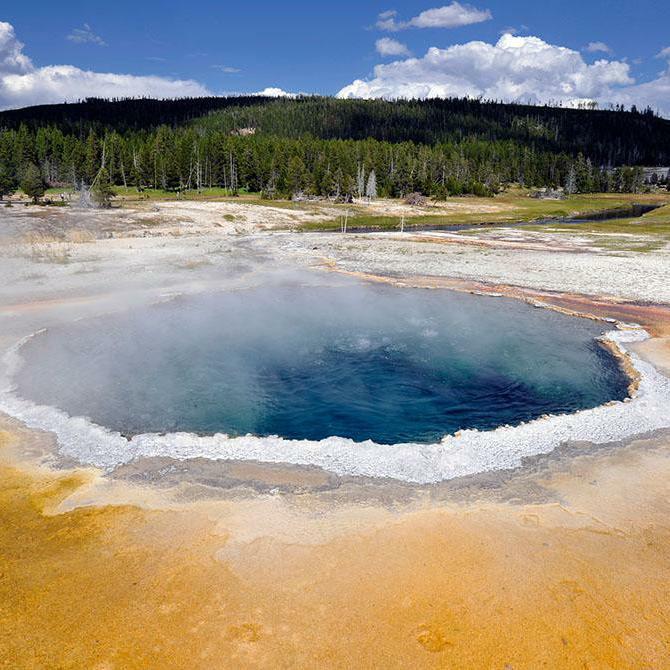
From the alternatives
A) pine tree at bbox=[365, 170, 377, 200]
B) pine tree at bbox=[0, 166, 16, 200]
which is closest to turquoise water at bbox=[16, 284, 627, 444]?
pine tree at bbox=[0, 166, 16, 200]

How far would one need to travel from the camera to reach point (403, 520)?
8.23 m

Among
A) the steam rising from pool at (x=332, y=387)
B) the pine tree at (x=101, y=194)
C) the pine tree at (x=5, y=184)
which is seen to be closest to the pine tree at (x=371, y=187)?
the pine tree at (x=101, y=194)

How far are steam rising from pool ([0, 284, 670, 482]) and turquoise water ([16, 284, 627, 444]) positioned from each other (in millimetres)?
61

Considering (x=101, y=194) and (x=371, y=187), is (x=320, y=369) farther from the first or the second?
(x=371, y=187)

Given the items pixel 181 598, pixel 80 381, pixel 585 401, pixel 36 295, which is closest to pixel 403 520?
pixel 181 598

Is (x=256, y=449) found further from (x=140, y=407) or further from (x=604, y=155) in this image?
(x=604, y=155)

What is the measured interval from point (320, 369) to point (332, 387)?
4.41 ft

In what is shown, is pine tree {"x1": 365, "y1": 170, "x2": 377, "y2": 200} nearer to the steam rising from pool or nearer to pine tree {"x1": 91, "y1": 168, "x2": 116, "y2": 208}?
pine tree {"x1": 91, "y1": 168, "x2": 116, "y2": 208}

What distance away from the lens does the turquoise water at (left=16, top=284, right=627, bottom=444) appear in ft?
42.2

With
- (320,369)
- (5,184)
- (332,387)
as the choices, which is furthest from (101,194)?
(332,387)

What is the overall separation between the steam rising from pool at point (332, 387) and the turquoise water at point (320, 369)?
0.20 ft

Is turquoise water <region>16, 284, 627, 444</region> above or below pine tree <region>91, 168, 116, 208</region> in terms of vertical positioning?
below

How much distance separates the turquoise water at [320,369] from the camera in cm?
1285

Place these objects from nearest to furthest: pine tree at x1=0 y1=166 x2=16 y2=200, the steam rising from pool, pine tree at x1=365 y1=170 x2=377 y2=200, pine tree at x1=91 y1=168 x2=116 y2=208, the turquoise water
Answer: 1. the steam rising from pool
2. the turquoise water
3. pine tree at x1=91 y1=168 x2=116 y2=208
4. pine tree at x1=0 y1=166 x2=16 y2=200
5. pine tree at x1=365 y1=170 x2=377 y2=200
